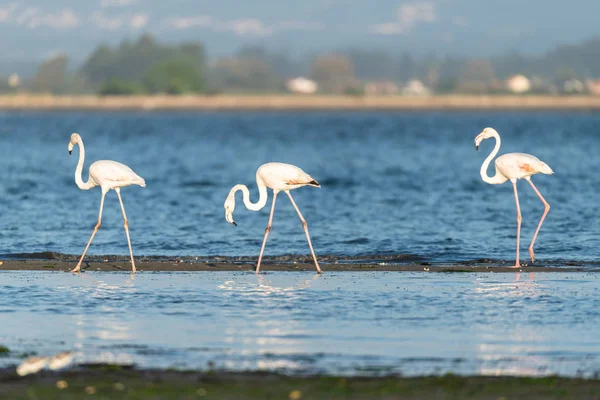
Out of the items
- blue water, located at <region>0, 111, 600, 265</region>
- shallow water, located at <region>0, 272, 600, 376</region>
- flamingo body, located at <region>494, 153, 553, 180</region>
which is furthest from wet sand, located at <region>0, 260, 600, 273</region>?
flamingo body, located at <region>494, 153, 553, 180</region>

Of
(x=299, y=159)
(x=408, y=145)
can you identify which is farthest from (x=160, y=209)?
(x=408, y=145)

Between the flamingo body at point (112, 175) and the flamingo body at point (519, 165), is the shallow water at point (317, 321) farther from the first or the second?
the flamingo body at point (519, 165)

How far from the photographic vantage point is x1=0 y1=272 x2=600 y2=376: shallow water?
10.2m

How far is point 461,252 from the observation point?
65.6 ft

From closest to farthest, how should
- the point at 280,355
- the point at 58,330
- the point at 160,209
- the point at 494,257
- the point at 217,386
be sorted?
the point at 217,386 → the point at 280,355 → the point at 58,330 → the point at 494,257 → the point at 160,209

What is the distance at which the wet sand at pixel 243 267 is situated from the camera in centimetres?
1725

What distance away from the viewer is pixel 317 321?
12352 mm

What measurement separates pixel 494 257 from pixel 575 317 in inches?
274

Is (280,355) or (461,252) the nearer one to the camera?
(280,355)

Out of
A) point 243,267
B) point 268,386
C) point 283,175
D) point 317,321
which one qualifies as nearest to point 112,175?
point 243,267

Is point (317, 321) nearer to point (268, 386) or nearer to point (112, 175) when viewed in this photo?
point (268, 386)

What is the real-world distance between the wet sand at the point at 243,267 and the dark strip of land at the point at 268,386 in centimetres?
793

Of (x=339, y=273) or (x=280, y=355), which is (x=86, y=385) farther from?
(x=339, y=273)

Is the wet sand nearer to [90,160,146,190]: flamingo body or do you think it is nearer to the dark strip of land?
[90,160,146,190]: flamingo body
